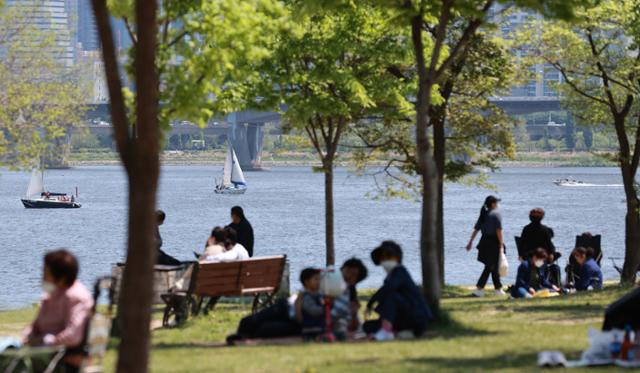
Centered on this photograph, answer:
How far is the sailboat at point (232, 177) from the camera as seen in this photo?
358 ft

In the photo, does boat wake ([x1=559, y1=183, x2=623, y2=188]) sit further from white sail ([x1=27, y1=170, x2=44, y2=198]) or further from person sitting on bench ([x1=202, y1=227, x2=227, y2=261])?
person sitting on bench ([x1=202, y1=227, x2=227, y2=261])

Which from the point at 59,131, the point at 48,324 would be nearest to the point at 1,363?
the point at 48,324

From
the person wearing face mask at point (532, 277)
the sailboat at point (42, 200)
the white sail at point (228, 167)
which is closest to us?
the person wearing face mask at point (532, 277)

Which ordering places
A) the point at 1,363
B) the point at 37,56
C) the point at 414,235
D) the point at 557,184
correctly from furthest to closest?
the point at 557,184 → the point at 414,235 → the point at 37,56 → the point at 1,363

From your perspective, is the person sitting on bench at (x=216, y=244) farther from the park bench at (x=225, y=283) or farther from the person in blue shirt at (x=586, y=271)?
the person in blue shirt at (x=586, y=271)

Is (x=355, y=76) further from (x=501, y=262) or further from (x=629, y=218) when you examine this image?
(x=629, y=218)

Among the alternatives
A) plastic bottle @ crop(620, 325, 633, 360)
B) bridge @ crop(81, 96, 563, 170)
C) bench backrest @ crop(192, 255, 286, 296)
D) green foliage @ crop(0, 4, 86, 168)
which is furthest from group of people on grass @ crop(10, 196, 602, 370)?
A: bridge @ crop(81, 96, 563, 170)

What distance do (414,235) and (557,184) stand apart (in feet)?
267

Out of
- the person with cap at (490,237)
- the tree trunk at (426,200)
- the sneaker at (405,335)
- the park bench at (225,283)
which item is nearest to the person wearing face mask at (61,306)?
the sneaker at (405,335)

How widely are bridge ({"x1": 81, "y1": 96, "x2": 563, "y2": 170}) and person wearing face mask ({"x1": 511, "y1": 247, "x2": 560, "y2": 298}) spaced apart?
74155mm

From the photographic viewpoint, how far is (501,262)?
21.3 m

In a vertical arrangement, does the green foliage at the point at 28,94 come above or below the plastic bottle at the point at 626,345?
above

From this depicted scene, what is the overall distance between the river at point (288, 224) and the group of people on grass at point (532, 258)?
21.8 feet

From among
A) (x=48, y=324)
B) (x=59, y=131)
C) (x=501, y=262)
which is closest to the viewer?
(x=48, y=324)
